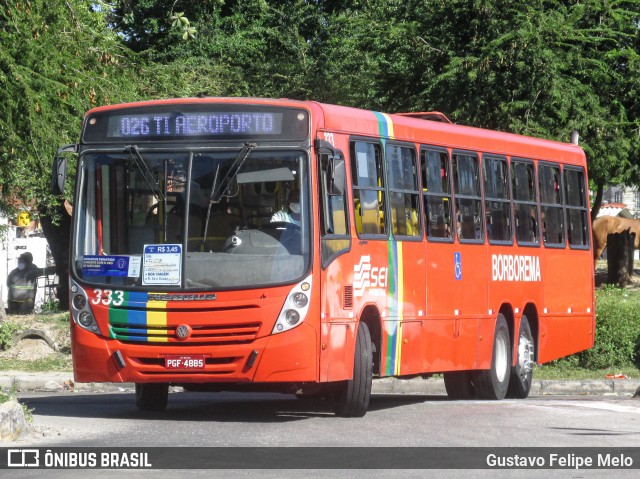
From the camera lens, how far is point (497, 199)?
1683 centimetres

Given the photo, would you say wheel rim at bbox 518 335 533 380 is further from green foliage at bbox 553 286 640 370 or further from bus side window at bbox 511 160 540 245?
green foliage at bbox 553 286 640 370

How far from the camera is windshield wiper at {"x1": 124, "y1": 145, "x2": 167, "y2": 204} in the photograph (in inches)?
507

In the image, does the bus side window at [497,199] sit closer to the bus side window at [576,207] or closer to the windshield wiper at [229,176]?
the bus side window at [576,207]

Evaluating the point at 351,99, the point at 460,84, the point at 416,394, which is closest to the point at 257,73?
the point at 351,99

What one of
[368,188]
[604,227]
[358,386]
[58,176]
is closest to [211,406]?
[358,386]

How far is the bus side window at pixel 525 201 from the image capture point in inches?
685

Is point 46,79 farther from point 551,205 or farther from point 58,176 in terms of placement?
point 551,205

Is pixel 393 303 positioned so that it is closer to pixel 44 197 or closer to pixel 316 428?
pixel 316 428

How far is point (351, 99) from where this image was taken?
35.2 metres

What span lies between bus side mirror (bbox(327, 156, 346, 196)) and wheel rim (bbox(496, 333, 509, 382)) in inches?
181

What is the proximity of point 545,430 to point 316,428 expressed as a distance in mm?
1919

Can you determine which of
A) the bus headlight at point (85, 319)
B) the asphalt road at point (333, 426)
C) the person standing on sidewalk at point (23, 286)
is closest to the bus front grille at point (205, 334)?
the bus headlight at point (85, 319)

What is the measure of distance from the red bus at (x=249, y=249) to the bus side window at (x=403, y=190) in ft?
0.07

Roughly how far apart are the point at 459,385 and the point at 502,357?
2.00ft
